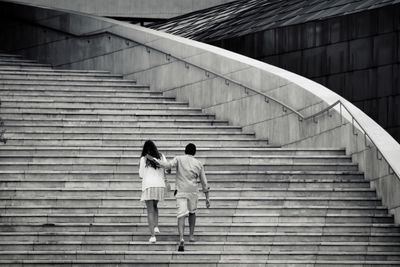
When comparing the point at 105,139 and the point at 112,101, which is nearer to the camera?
the point at 105,139

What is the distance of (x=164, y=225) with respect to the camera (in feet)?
60.1

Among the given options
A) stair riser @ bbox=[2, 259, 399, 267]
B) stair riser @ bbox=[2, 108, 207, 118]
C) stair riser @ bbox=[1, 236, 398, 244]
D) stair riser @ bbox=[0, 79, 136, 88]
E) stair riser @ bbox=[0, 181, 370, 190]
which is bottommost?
stair riser @ bbox=[2, 259, 399, 267]

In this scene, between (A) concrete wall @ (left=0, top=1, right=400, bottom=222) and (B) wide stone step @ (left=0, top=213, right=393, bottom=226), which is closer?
(B) wide stone step @ (left=0, top=213, right=393, bottom=226)

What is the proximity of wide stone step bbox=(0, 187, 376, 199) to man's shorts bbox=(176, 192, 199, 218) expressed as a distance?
2089 mm

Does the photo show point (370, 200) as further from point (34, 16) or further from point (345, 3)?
point (34, 16)

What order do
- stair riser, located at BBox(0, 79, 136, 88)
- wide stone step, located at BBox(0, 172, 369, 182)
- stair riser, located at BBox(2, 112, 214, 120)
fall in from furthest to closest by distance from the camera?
stair riser, located at BBox(0, 79, 136, 88) < stair riser, located at BBox(2, 112, 214, 120) < wide stone step, located at BBox(0, 172, 369, 182)

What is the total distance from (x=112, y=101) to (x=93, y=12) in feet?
43.2

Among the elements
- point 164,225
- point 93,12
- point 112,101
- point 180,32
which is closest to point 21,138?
point 112,101

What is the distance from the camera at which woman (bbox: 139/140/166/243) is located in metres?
17.4

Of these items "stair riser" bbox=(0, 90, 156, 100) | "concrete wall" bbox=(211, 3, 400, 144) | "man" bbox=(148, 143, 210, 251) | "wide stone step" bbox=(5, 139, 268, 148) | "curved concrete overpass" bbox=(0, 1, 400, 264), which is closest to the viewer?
"man" bbox=(148, 143, 210, 251)

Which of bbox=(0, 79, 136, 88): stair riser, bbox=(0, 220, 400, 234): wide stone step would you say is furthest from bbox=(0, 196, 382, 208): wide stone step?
bbox=(0, 79, 136, 88): stair riser

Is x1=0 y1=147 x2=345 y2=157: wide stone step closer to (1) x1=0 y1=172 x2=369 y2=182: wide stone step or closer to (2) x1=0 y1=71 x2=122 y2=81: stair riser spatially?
(1) x1=0 y1=172 x2=369 y2=182: wide stone step

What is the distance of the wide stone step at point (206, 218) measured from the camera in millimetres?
18453

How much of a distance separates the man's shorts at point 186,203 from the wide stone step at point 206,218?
1.26m
